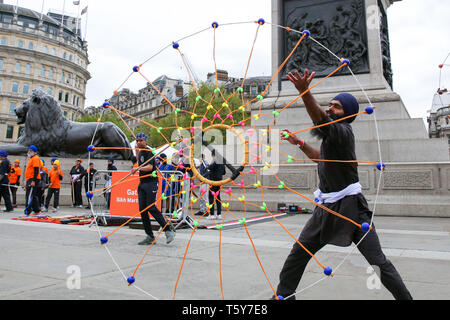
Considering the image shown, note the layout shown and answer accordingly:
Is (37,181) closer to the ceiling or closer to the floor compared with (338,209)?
closer to the ceiling

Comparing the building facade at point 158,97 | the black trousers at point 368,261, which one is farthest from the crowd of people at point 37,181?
the building facade at point 158,97

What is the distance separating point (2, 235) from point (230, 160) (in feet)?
29.3

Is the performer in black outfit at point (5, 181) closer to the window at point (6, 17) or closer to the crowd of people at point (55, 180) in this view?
the crowd of people at point (55, 180)

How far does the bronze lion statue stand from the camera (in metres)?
14.8

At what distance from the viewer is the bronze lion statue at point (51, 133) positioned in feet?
48.5

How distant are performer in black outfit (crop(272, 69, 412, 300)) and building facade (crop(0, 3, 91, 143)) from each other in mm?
76751

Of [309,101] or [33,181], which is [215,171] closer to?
[33,181]

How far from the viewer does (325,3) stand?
48.6 ft

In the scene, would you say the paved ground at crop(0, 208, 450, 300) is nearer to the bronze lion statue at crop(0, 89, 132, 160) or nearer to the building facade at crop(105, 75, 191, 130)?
the bronze lion statue at crop(0, 89, 132, 160)

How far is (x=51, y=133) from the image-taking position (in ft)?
49.3

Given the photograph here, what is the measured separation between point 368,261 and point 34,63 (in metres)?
82.9

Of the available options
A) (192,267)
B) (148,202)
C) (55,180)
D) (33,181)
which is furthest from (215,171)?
(55,180)
